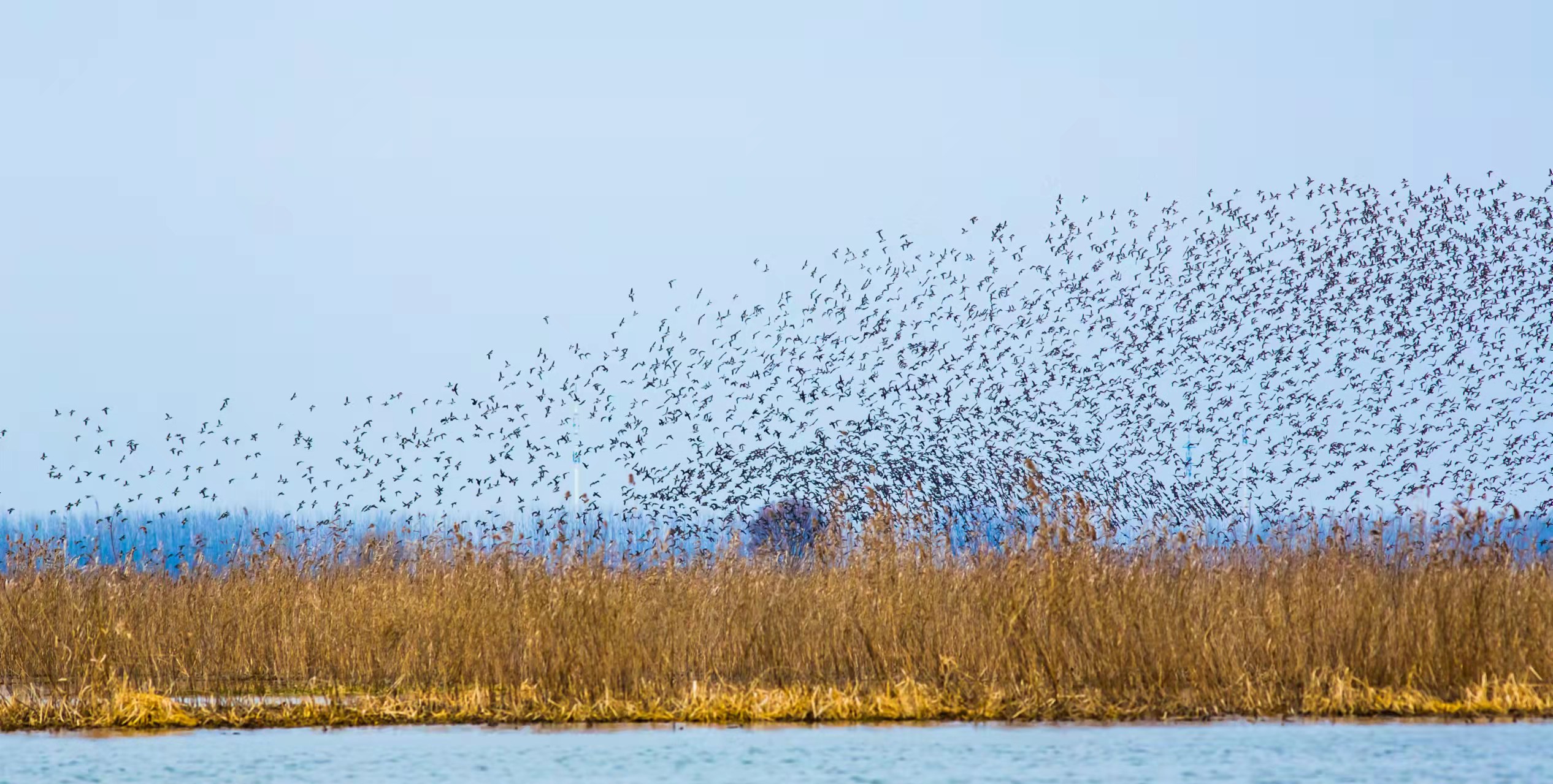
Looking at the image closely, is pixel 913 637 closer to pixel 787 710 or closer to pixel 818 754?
pixel 787 710

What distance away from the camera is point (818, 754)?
10078mm

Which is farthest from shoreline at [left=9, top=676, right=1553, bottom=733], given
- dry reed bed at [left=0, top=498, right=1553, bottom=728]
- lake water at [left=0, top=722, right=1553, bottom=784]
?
lake water at [left=0, top=722, right=1553, bottom=784]

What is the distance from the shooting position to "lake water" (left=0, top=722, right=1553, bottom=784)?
9.31 metres

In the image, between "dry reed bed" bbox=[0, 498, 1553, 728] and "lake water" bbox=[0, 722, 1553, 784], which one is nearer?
"lake water" bbox=[0, 722, 1553, 784]

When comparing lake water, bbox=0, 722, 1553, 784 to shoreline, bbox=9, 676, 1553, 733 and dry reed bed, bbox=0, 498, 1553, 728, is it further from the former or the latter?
dry reed bed, bbox=0, 498, 1553, 728

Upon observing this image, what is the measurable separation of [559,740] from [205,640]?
4.48m

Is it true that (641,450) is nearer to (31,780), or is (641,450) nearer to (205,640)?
(205,640)

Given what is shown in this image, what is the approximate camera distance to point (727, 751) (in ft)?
33.6

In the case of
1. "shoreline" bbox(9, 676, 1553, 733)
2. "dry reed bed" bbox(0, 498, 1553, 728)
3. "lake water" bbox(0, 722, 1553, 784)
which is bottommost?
"lake water" bbox(0, 722, 1553, 784)

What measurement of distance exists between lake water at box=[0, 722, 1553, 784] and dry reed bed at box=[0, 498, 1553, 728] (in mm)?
472

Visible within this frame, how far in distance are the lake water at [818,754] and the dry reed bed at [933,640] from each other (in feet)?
1.55

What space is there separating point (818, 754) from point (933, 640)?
8.01ft

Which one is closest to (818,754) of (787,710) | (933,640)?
(787,710)

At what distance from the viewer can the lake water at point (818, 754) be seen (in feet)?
30.6
